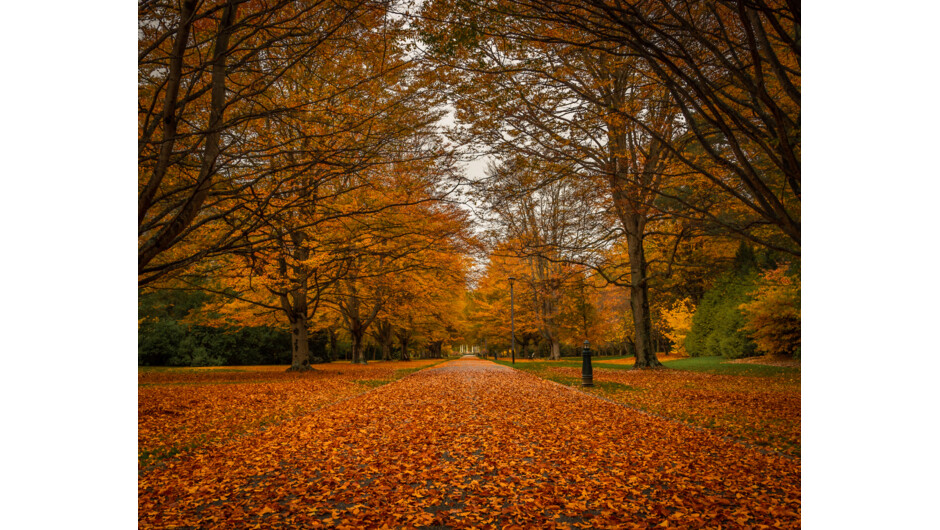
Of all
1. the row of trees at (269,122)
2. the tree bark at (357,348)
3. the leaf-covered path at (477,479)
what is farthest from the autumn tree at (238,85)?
the tree bark at (357,348)

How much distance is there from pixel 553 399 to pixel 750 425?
3807mm

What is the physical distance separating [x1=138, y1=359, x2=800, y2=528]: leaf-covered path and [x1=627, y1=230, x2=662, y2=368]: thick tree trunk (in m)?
9.10

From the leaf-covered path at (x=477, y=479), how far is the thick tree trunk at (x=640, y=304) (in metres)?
9.10

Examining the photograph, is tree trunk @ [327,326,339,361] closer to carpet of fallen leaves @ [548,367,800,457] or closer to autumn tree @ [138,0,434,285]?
carpet of fallen leaves @ [548,367,800,457]

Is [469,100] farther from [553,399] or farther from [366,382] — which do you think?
[366,382]

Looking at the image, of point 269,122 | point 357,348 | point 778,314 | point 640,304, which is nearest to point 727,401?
point 640,304

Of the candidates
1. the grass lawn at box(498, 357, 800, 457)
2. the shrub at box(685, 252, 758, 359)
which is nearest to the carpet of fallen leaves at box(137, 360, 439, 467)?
the grass lawn at box(498, 357, 800, 457)

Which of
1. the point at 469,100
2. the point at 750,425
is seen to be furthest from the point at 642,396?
the point at 469,100

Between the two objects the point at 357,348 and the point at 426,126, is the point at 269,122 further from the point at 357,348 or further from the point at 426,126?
the point at 357,348

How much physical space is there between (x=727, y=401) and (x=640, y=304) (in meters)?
6.66

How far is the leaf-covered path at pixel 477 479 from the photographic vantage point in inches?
116

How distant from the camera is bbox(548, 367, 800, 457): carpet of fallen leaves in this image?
5383mm

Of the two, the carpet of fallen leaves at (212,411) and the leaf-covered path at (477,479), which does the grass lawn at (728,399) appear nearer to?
the leaf-covered path at (477,479)

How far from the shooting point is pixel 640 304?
47.6 ft
